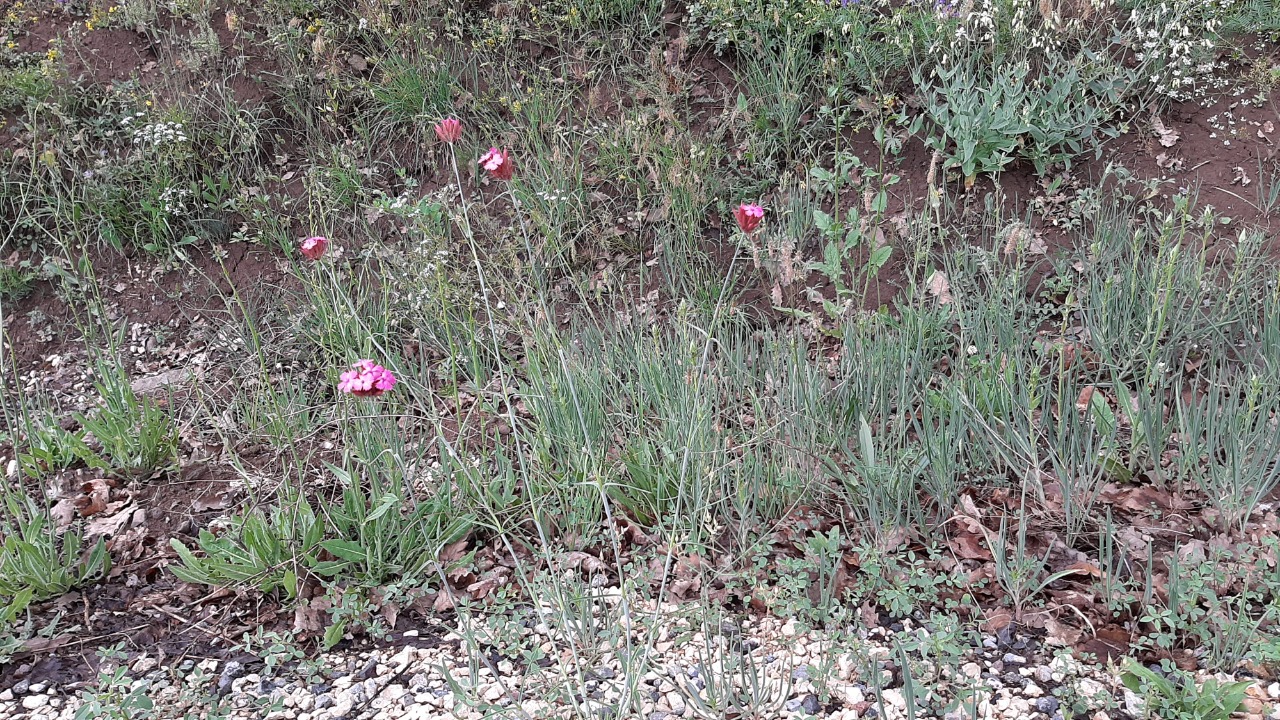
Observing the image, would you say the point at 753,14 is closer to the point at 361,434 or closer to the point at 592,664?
the point at 361,434

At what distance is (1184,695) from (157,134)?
483 cm

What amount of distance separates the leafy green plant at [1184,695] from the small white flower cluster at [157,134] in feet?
15.2

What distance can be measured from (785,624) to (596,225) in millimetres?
2461

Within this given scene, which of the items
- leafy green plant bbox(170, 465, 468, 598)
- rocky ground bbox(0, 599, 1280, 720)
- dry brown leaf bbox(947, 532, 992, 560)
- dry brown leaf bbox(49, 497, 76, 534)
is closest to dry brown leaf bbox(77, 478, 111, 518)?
dry brown leaf bbox(49, 497, 76, 534)

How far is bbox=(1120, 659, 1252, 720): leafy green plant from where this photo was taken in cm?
175

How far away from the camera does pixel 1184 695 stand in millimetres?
1823

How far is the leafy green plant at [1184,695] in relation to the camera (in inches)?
69.1

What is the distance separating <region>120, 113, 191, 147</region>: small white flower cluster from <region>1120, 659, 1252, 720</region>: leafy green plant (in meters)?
4.63

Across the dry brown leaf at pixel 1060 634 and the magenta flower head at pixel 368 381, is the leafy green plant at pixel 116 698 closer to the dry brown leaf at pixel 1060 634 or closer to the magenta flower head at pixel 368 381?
the magenta flower head at pixel 368 381

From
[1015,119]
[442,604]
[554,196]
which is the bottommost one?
[442,604]

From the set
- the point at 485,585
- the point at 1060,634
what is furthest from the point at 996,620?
the point at 485,585

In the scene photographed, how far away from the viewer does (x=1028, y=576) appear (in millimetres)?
2221

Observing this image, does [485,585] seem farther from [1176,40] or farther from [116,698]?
[1176,40]

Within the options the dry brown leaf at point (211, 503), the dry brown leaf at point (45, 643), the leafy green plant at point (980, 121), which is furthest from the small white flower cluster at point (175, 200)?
the leafy green plant at point (980, 121)
